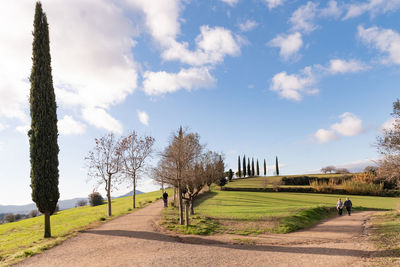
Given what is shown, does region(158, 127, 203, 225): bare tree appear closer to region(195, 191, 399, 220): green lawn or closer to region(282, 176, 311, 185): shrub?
region(195, 191, 399, 220): green lawn

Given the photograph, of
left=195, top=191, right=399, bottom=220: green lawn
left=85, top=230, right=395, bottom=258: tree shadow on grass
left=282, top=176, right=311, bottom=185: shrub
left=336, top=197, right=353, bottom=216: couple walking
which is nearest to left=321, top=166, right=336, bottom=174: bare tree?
left=282, top=176, right=311, bottom=185: shrub

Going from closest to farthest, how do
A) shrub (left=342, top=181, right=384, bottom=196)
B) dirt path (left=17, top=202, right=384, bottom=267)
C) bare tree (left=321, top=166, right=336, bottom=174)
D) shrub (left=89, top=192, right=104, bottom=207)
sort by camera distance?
dirt path (left=17, top=202, right=384, bottom=267)
shrub (left=342, top=181, right=384, bottom=196)
shrub (left=89, top=192, right=104, bottom=207)
bare tree (left=321, top=166, right=336, bottom=174)

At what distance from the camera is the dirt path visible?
34.5ft

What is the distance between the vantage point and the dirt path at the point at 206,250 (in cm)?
1052

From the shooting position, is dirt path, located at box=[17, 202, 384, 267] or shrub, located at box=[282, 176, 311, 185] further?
shrub, located at box=[282, 176, 311, 185]

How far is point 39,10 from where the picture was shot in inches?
765

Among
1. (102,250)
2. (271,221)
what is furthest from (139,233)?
(271,221)

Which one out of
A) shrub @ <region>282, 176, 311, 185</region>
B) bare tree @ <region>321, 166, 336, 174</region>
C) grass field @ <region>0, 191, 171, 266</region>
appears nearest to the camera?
grass field @ <region>0, 191, 171, 266</region>

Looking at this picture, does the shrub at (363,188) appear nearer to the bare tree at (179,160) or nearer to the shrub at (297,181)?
the shrub at (297,181)

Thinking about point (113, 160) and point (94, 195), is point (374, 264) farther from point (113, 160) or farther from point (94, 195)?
point (94, 195)

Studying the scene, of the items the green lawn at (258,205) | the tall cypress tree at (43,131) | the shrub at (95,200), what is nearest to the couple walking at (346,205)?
the green lawn at (258,205)

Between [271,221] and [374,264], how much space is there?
9.82m

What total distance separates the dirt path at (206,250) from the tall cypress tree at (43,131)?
3945mm

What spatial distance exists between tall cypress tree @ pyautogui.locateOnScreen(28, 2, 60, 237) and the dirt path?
3.94 m
